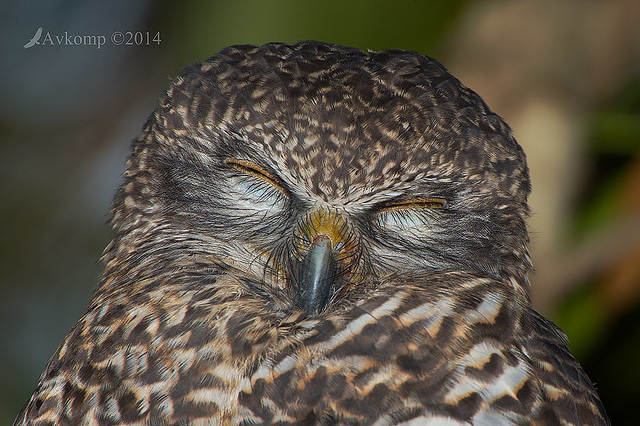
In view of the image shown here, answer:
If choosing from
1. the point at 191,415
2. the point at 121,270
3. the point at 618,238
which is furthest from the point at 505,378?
the point at 618,238

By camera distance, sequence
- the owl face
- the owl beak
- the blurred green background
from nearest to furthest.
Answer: the owl beak → the owl face → the blurred green background

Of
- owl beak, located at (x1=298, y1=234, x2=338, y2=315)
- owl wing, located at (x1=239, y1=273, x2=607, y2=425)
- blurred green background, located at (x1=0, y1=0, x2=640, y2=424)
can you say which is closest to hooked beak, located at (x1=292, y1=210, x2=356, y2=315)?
owl beak, located at (x1=298, y1=234, x2=338, y2=315)

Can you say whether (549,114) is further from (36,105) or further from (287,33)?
(36,105)

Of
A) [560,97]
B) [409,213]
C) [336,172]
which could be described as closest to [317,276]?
[336,172]

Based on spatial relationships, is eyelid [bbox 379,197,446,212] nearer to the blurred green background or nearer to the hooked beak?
the hooked beak

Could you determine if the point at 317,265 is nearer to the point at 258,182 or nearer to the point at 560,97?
the point at 258,182

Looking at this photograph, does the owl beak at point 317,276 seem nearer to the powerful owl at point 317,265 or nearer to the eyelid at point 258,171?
the powerful owl at point 317,265
